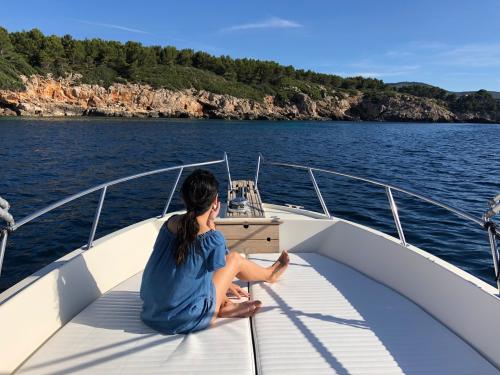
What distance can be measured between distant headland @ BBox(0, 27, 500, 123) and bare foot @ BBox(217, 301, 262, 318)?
191 feet

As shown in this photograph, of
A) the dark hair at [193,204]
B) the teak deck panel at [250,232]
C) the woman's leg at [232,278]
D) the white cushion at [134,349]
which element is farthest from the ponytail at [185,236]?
the teak deck panel at [250,232]

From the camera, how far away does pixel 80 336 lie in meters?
2.55

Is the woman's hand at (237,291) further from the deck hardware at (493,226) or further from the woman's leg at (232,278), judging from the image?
the deck hardware at (493,226)

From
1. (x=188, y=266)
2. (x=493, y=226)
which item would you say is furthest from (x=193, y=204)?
(x=493, y=226)

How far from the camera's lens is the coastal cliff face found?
5527cm

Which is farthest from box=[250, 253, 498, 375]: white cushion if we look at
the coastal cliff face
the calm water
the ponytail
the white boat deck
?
the coastal cliff face

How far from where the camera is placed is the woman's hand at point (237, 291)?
3115 millimetres

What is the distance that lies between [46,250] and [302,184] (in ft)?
31.2

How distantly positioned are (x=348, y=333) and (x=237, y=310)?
0.81 metres

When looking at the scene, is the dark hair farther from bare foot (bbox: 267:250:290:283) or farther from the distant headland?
the distant headland

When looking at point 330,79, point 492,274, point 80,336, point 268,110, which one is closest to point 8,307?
point 80,336

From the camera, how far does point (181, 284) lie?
7.88 ft

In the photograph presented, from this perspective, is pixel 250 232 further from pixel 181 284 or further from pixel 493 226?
pixel 493 226

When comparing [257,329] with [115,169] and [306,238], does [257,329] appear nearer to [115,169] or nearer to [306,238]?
[306,238]
